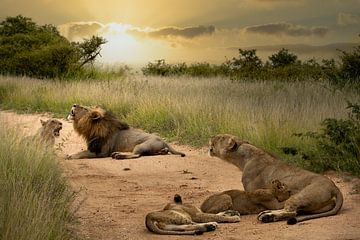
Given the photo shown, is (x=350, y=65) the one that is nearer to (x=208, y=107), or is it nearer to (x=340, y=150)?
(x=208, y=107)

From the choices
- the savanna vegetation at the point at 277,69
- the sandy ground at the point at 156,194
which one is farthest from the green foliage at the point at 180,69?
the sandy ground at the point at 156,194

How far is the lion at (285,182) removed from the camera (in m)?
6.72

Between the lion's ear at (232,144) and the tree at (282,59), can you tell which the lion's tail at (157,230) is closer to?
the lion's ear at (232,144)

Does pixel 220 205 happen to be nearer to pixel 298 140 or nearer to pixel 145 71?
pixel 298 140

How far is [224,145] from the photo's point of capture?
312 inches

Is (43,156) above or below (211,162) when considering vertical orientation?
above

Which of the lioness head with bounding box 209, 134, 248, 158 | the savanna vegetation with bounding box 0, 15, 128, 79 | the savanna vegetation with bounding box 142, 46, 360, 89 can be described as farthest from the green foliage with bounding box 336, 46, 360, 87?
the lioness head with bounding box 209, 134, 248, 158

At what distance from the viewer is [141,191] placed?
29.2 feet

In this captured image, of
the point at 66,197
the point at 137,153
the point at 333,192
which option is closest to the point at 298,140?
the point at 137,153

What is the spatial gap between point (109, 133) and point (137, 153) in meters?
0.71

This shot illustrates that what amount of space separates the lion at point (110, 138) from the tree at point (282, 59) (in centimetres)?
2027

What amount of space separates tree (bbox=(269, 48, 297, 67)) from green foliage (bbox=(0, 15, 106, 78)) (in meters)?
8.18

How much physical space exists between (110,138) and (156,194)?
135 inches

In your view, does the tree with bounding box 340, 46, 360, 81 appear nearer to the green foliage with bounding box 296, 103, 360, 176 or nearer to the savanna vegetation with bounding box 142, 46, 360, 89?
the savanna vegetation with bounding box 142, 46, 360, 89
